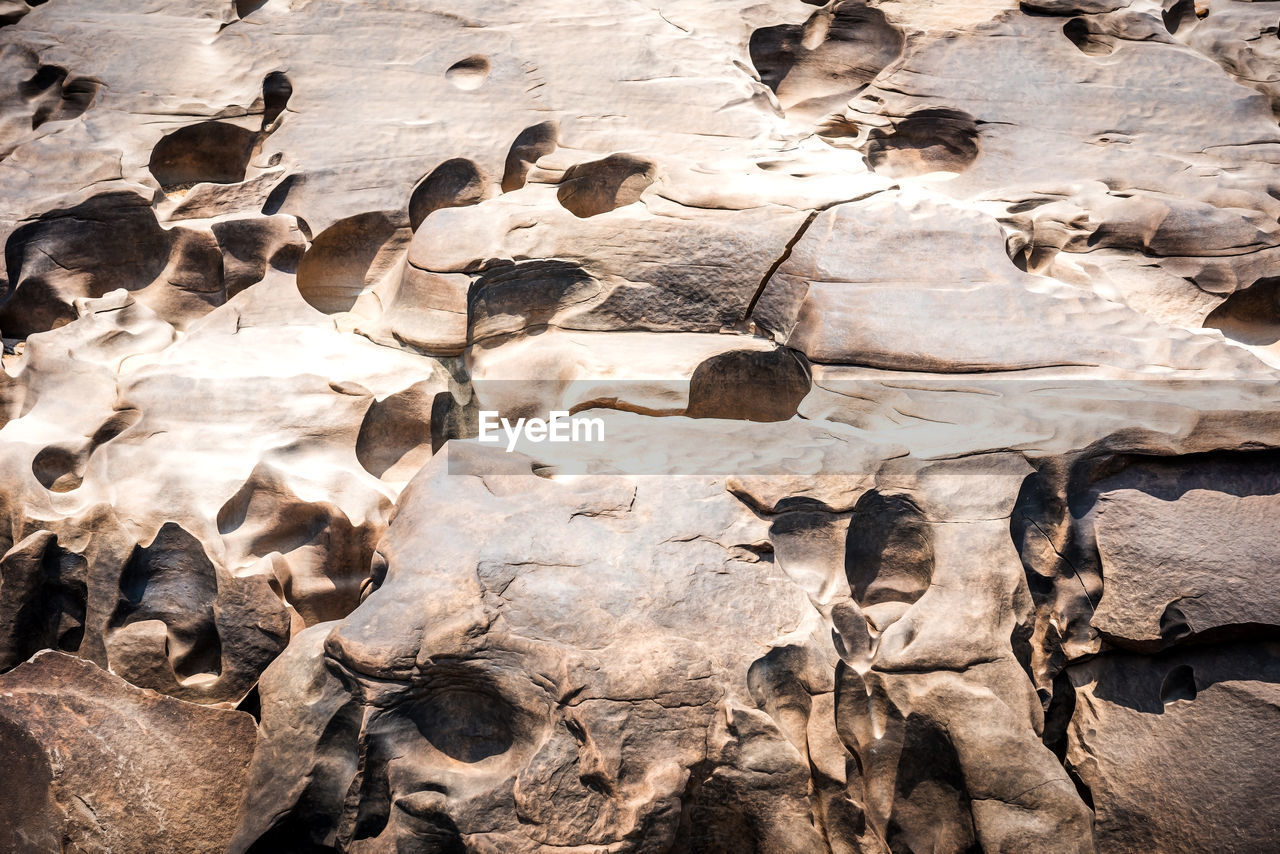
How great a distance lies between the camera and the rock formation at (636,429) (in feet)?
6.94

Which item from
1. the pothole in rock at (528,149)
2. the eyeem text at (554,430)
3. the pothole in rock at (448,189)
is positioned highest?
the pothole in rock at (528,149)

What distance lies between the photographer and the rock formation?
2115 millimetres

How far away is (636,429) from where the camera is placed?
8.39 feet

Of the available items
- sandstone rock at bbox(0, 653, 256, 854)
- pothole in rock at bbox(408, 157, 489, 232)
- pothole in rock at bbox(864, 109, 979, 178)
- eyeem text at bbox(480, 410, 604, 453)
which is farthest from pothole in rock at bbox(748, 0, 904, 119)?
sandstone rock at bbox(0, 653, 256, 854)

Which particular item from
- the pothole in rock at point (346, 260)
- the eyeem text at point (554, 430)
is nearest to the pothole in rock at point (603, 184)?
the pothole in rock at point (346, 260)

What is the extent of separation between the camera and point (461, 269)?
291 cm

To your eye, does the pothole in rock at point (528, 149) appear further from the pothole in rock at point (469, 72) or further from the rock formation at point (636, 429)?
the pothole in rock at point (469, 72)

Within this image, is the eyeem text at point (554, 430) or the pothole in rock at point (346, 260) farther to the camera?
the pothole in rock at point (346, 260)

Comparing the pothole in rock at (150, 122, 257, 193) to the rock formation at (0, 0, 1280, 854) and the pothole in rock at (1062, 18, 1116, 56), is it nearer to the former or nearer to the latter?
the rock formation at (0, 0, 1280, 854)

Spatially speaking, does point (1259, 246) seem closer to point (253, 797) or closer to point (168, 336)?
point (253, 797)

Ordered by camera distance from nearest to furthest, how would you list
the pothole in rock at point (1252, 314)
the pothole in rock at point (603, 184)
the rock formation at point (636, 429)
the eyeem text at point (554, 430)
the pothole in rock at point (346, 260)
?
the rock formation at point (636, 429), the eyeem text at point (554, 430), the pothole in rock at point (1252, 314), the pothole in rock at point (603, 184), the pothole in rock at point (346, 260)

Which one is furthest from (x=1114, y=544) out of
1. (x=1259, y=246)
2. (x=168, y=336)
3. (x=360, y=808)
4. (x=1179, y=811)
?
(x=168, y=336)

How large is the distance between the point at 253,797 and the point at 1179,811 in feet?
7.13

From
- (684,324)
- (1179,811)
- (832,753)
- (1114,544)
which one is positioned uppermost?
(684,324)
